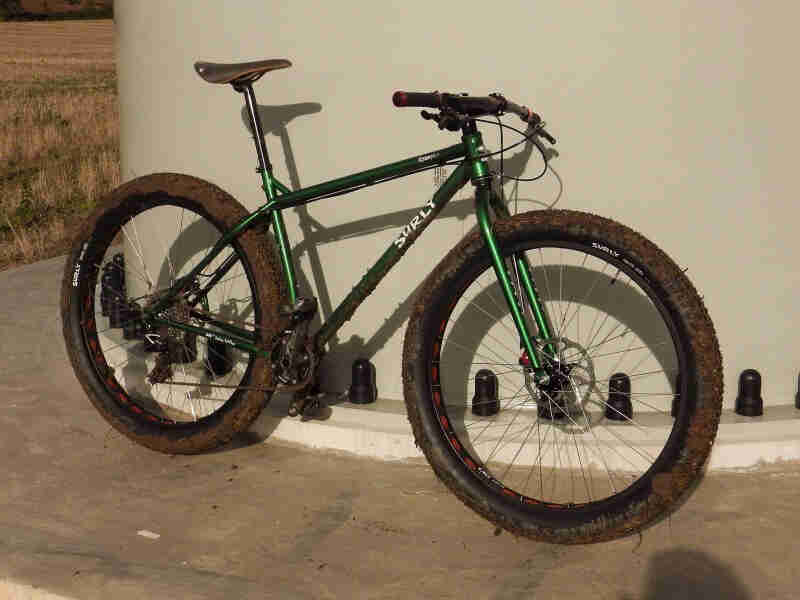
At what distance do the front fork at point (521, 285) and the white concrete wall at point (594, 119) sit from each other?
23.2 inches

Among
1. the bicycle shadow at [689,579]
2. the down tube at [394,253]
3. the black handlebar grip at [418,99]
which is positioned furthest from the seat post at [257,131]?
the bicycle shadow at [689,579]

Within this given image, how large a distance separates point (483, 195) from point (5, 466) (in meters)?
2.12

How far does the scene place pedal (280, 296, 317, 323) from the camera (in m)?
3.85

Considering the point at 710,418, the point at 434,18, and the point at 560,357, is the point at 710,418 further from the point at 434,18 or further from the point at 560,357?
the point at 434,18

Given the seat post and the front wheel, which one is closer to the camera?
the front wheel

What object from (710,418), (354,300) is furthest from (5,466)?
(710,418)

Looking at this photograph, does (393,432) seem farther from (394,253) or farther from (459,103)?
(459,103)

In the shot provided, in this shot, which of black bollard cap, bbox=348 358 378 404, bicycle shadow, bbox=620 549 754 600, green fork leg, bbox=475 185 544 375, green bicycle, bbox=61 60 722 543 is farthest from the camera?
black bollard cap, bbox=348 358 378 404

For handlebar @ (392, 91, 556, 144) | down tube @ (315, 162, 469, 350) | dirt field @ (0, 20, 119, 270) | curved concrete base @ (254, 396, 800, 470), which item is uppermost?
dirt field @ (0, 20, 119, 270)

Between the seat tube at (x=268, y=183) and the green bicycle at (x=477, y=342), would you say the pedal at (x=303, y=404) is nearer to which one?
the green bicycle at (x=477, y=342)

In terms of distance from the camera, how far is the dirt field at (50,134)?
11.7 meters

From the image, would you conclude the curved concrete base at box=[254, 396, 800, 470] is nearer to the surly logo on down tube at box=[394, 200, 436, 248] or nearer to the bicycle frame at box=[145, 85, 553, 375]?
the bicycle frame at box=[145, 85, 553, 375]

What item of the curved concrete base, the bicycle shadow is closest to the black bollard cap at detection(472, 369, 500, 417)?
the curved concrete base

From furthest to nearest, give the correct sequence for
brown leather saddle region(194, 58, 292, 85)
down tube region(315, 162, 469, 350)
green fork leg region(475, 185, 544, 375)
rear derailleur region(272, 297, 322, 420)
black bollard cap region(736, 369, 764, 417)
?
1. black bollard cap region(736, 369, 764, 417)
2. rear derailleur region(272, 297, 322, 420)
3. brown leather saddle region(194, 58, 292, 85)
4. down tube region(315, 162, 469, 350)
5. green fork leg region(475, 185, 544, 375)
